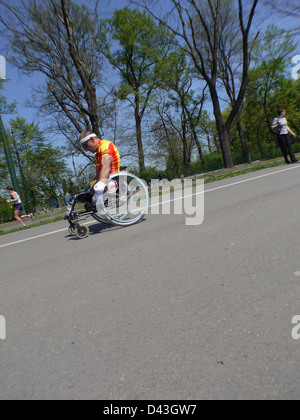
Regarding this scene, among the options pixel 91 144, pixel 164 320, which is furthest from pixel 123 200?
pixel 164 320

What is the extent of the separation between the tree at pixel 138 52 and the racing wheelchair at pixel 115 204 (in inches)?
804

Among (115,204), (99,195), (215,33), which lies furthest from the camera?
(215,33)

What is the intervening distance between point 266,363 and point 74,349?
1.05 m

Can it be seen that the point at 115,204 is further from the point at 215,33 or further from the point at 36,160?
the point at 36,160

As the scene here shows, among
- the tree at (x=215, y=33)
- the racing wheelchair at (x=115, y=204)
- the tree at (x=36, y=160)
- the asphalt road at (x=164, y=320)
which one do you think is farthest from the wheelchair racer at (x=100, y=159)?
the tree at (x=36, y=160)

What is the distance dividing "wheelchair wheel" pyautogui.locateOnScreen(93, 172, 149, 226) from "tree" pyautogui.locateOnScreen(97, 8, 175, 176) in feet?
66.9

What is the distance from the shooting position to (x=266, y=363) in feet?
4.19

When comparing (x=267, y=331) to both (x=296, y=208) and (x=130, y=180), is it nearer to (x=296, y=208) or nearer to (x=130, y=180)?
(x=296, y=208)

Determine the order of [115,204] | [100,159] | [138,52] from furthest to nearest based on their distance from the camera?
[138,52]
[115,204]
[100,159]

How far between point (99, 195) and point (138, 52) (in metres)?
26.7

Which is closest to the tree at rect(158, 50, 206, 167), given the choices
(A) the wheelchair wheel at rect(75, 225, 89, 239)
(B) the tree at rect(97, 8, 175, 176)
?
(B) the tree at rect(97, 8, 175, 176)

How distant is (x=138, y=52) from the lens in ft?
87.8

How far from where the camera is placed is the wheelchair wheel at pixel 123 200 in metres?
4.63

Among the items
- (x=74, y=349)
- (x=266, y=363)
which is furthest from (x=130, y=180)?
(x=266, y=363)
